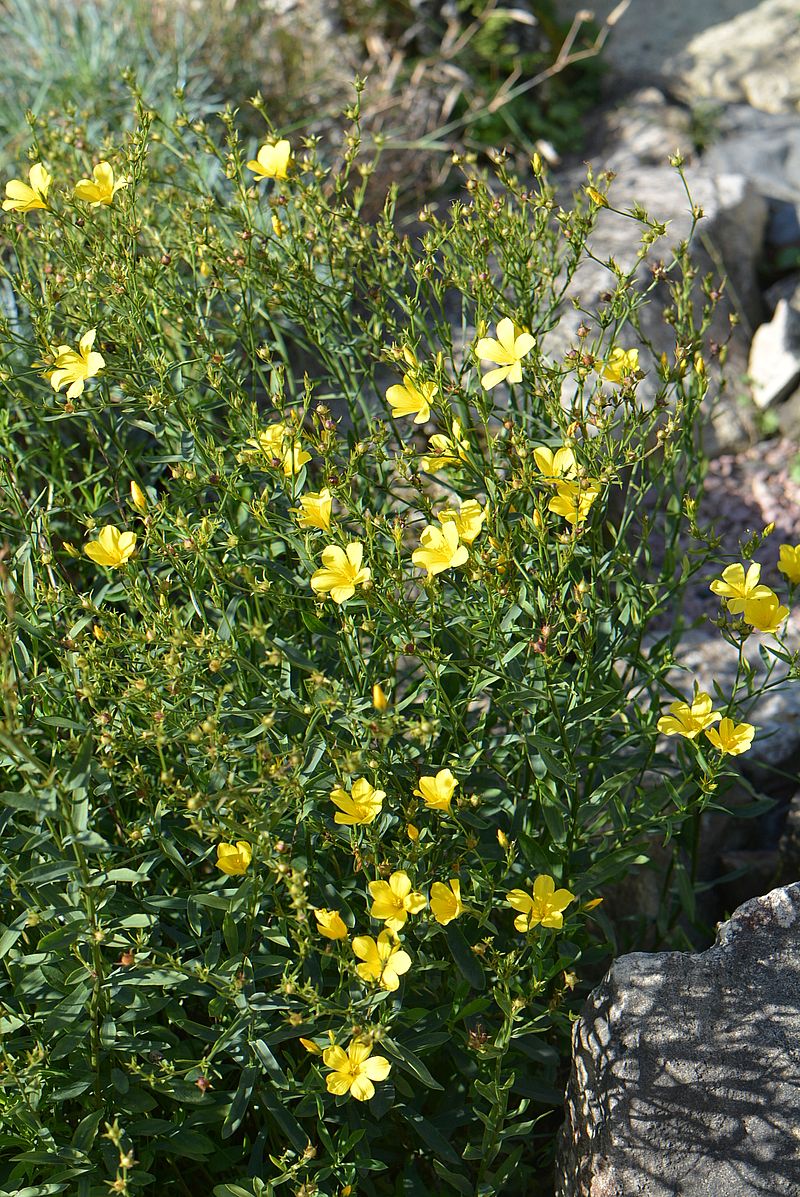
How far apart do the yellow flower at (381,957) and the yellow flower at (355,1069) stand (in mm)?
99

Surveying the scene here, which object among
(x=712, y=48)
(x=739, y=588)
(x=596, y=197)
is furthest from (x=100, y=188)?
(x=712, y=48)

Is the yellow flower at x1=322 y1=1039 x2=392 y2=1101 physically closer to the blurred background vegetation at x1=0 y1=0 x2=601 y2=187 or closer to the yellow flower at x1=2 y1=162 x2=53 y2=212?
the yellow flower at x1=2 y1=162 x2=53 y2=212

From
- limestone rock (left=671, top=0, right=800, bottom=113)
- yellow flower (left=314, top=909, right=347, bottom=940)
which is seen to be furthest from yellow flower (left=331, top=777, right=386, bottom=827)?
limestone rock (left=671, top=0, right=800, bottom=113)

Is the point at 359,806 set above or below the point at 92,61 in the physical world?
above

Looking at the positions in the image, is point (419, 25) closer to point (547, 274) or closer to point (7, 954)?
point (547, 274)

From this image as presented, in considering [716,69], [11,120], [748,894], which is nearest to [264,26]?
[11,120]

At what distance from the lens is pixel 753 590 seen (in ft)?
6.44

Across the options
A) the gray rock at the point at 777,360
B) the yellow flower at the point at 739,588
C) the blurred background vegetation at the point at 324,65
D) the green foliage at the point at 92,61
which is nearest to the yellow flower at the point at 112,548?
the yellow flower at the point at 739,588

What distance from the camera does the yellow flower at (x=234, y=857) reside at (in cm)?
182

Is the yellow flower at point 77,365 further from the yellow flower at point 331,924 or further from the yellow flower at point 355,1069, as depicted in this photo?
the yellow flower at point 355,1069

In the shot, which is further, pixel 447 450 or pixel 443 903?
pixel 447 450

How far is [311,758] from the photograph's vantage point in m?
2.02

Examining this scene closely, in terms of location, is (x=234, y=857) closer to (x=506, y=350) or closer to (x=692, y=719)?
(x=692, y=719)

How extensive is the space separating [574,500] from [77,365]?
3.17 ft
